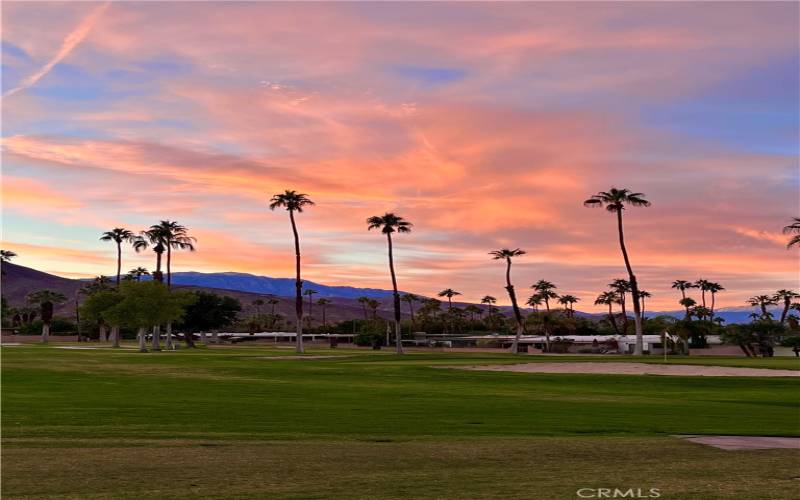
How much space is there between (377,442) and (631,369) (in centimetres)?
5148

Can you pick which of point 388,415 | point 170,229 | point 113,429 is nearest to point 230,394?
point 388,415

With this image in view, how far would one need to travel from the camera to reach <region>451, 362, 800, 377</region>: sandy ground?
6038 centimetres

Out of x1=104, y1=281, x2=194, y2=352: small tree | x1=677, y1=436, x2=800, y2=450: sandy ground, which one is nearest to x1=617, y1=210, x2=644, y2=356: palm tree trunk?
x1=104, y1=281, x2=194, y2=352: small tree

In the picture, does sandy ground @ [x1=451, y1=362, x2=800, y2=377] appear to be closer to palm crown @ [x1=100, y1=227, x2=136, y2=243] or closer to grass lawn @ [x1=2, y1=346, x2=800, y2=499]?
grass lawn @ [x1=2, y1=346, x2=800, y2=499]

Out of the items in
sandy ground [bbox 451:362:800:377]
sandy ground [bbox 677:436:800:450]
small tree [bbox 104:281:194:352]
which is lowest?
sandy ground [bbox 451:362:800:377]

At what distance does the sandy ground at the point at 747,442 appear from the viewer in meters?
18.5

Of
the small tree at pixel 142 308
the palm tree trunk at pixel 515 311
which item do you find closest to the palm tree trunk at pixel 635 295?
the palm tree trunk at pixel 515 311

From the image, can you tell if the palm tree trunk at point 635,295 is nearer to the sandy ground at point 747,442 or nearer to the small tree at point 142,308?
the small tree at point 142,308

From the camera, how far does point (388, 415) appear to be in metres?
26.4

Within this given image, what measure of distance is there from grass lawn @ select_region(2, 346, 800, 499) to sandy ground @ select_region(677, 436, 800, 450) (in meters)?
0.68

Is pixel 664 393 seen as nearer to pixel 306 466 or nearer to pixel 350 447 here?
pixel 350 447

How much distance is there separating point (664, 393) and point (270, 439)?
2674 centimetres

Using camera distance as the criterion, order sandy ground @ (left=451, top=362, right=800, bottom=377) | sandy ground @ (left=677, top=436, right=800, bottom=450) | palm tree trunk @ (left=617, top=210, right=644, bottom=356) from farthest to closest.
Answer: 1. palm tree trunk @ (left=617, top=210, right=644, bottom=356)
2. sandy ground @ (left=451, top=362, right=800, bottom=377)
3. sandy ground @ (left=677, top=436, right=800, bottom=450)

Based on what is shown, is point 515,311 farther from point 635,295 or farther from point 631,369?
point 631,369
